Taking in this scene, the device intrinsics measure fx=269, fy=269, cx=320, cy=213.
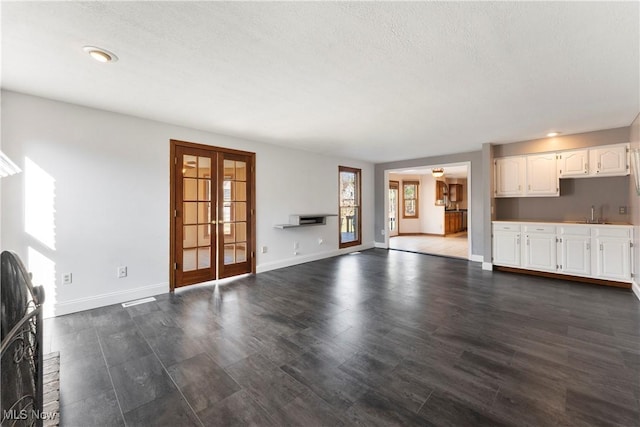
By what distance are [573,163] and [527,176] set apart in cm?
63

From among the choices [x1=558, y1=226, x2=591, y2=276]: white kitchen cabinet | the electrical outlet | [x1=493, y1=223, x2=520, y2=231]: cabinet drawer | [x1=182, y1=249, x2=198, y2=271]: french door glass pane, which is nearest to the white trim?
[x1=558, y1=226, x2=591, y2=276]: white kitchen cabinet

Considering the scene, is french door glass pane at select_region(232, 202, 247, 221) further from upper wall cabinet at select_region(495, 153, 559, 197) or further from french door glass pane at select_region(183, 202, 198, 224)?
upper wall cabinet at select_region(495, 153, 559, 197)

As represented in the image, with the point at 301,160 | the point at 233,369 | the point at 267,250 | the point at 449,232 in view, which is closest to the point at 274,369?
the point at 233,369

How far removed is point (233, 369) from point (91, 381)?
3.22 feet

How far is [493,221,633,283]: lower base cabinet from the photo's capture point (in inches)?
155

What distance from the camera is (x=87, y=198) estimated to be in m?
3.22

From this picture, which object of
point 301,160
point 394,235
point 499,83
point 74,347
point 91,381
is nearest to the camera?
point 91,381

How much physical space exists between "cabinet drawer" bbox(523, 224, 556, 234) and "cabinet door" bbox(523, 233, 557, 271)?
2.6 inches

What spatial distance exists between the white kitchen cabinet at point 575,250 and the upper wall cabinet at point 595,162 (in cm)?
92

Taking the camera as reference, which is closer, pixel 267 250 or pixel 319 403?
pixel 319 403

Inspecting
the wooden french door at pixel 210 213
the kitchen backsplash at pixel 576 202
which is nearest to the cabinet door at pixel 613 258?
the kitchen backsplash at pixel 576 202

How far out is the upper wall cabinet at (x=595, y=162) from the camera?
4062 millimetres

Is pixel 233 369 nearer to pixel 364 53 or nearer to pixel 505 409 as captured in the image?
pixel 505 409

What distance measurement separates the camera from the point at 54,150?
119 inches
